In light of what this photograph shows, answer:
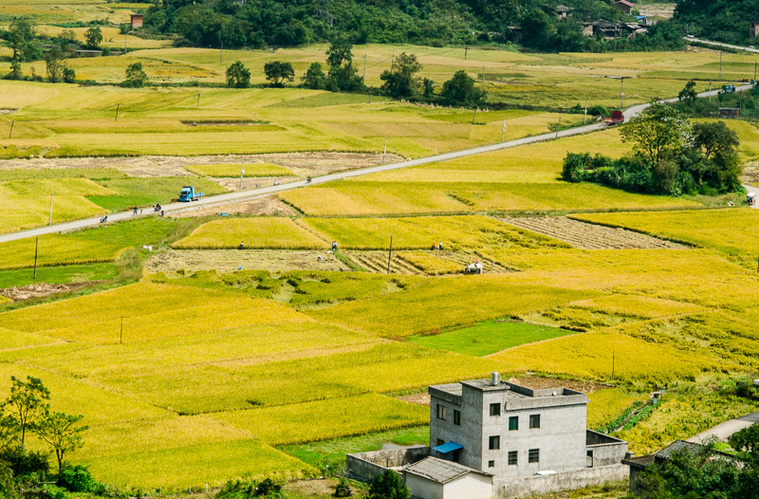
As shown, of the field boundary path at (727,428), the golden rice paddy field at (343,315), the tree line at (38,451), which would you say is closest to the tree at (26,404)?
the tree line at (38,451)

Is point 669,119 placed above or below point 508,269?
above

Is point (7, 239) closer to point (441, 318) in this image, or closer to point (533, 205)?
point (441, 318)

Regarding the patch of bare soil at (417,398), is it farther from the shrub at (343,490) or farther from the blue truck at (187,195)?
the blue truck at (187,195)

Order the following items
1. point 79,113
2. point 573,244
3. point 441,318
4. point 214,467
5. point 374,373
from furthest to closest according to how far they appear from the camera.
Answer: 1. point 79,113
2. point 573,244
3. point 441,318
4. point 374,373
5. point 214,467

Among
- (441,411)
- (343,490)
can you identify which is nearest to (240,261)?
(441,411)

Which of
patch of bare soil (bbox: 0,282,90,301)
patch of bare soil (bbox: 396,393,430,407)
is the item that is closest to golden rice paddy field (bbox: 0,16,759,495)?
patch of bare soil (bbox: 396,393,430,407)

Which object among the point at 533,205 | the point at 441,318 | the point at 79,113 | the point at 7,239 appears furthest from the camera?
the point at 79,113

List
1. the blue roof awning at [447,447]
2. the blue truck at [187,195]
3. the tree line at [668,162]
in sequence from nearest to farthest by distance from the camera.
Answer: the blue roof awning at [447,447], the blue truck at [187,195], the tree line at [668,162]

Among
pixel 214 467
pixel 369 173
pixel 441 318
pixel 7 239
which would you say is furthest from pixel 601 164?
pixel 214 467

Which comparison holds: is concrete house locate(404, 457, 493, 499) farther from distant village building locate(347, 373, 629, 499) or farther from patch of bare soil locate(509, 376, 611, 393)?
patch of bare soil locate(509, 376, 611, 393)
